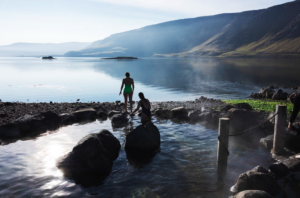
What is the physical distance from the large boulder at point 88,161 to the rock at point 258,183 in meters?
5.50

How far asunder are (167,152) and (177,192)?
11.9ft

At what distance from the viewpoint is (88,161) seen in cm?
994

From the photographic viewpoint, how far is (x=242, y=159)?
1084cm

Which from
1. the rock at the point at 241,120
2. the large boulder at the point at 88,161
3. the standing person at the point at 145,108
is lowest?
the large boulder at the point at 88,161

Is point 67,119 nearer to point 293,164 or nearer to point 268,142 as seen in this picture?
point 268,142

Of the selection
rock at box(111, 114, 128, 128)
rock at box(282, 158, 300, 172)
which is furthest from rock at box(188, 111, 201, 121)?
rock at box(282, 158, 300, 172)

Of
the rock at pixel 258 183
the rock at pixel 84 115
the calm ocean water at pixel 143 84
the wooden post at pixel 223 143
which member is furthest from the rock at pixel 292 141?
the calm ocean water at pixel 143 84

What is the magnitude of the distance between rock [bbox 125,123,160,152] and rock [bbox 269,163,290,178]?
5.69m

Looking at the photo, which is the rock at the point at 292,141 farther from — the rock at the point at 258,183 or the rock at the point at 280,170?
the rock at the point at 258,183

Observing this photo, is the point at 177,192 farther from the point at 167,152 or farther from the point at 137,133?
the point at 137,133

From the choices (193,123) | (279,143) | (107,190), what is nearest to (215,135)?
(193,123)

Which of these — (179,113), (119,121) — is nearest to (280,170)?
(179,113)

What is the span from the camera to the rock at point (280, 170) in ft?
29.4

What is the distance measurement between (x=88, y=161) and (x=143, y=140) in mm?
3143
